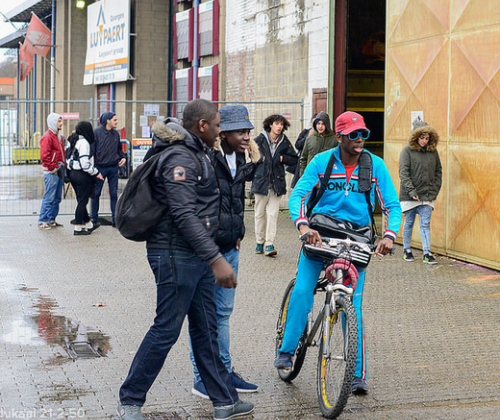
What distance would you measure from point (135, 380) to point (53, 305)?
12.3 ft

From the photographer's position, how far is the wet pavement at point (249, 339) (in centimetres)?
521

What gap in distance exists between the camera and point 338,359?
4910 mm

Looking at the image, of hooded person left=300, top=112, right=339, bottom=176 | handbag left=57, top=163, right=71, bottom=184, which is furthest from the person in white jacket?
hooded person left=300, top=112, right=339, bottom=176

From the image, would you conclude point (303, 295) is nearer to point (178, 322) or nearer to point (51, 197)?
point (178, 322)

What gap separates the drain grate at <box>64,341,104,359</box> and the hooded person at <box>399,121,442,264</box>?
5.52m

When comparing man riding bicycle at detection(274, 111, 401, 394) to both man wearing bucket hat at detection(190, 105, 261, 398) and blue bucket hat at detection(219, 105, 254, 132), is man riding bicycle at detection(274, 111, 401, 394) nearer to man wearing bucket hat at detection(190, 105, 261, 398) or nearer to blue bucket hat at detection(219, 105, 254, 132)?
man wearing bucket hat at detection(190, 105, 261, 398)

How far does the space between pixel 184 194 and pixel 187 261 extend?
Answer: 0.40 m

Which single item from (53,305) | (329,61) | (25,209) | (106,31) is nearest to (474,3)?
(329,61)

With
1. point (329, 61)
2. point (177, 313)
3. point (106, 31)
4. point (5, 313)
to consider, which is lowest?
point (5, 313)

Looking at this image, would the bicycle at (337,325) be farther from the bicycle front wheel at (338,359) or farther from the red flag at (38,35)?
the red flag at (38,35)

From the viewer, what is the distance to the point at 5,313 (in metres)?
7.86

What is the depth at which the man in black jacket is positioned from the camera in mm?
4469

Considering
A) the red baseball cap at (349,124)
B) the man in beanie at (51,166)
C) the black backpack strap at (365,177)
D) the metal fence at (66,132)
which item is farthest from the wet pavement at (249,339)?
the metal fence at (66,132)

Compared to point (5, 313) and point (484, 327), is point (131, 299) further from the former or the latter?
point (484, 327)
